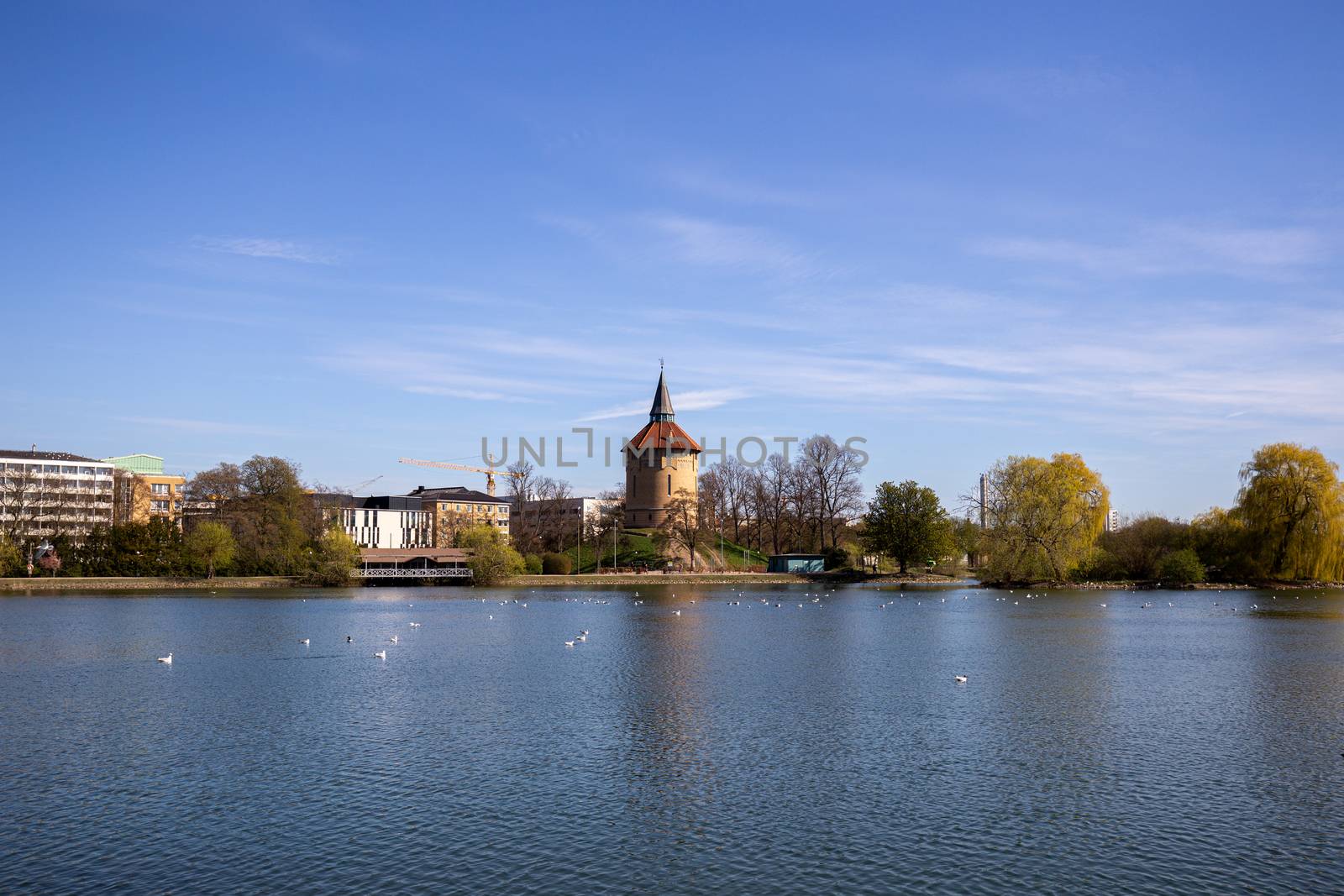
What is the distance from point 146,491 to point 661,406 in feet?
207

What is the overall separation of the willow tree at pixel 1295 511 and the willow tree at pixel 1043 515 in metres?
10.6

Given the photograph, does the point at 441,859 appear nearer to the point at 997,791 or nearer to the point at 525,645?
the point at 997,791

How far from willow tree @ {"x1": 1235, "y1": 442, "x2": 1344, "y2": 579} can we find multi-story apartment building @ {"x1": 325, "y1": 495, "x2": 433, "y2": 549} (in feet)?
363

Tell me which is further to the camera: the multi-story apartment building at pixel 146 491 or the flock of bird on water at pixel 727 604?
the multi-story apartment building at pixel 146 491

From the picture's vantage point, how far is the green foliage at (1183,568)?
81.9m

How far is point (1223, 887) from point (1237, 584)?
77990mm

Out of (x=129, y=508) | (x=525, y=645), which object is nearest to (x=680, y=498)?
(x=129, y=508)

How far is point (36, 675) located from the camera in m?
32.5

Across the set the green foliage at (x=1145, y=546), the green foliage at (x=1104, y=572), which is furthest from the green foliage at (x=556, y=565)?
the green foliage at (x=1145, y=546)

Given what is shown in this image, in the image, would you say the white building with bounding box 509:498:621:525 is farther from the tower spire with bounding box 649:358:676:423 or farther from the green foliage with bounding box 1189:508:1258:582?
the green foliage with bounding box 1189:508:1258:582

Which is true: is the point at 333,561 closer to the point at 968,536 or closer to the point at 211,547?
the point at 211,547

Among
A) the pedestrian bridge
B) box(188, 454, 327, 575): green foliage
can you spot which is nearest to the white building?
the pedestrian bridge

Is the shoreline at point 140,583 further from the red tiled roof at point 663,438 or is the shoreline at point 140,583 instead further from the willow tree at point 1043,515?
the willow tree at point 1043,515

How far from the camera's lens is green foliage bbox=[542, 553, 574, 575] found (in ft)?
348
